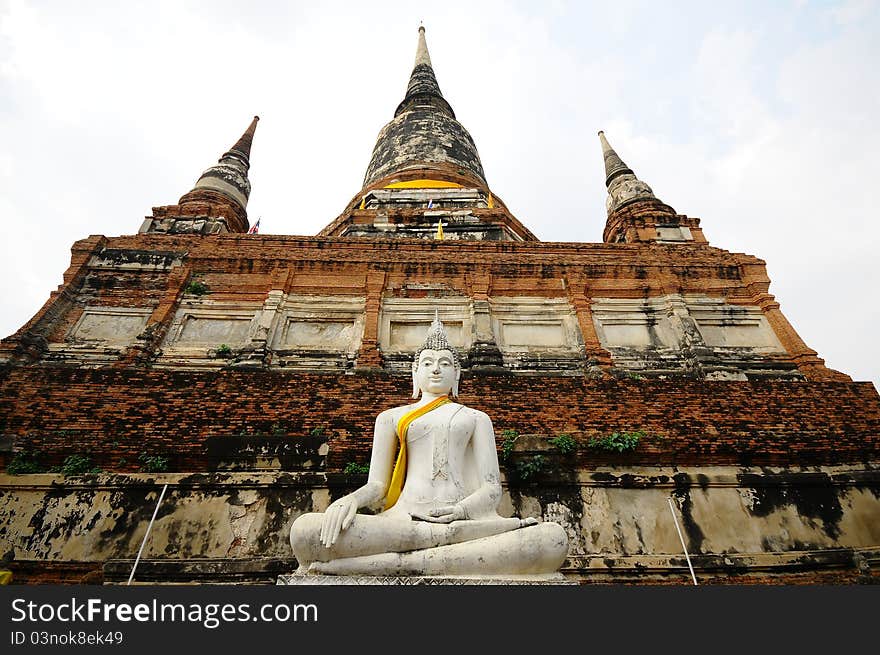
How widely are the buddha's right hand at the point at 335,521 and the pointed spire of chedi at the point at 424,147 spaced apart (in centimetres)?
1441

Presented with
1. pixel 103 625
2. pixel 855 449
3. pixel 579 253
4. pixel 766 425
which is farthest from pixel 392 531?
pixel 579 253

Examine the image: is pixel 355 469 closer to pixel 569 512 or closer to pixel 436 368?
pixel 436 368

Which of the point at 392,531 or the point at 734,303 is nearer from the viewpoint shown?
the point at 392,531

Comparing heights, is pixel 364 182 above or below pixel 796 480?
above

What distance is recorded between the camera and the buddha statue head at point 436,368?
5000mm

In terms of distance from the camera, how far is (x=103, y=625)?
270 cm

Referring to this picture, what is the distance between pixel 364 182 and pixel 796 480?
15861mm

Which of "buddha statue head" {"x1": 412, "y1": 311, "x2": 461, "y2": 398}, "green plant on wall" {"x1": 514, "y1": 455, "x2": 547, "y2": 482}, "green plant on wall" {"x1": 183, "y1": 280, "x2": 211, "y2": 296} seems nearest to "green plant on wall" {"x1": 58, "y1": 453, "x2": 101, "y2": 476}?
"green plant on wall" {"x1": 183, "y1": 280, "x2": 211, "y2": 296}

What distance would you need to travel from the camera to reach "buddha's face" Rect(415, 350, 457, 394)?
500 centimetres

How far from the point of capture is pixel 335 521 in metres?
3.62

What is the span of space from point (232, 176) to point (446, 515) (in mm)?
14488

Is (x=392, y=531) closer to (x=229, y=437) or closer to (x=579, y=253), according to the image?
(x=229, y=437)

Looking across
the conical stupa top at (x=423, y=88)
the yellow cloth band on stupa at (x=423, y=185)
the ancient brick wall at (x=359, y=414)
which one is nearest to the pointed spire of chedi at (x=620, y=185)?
the yellow cloth band on stupa at (x=423, y=185)

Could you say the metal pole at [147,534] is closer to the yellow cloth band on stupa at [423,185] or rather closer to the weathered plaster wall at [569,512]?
the weathered plaster wall at [569,512]
